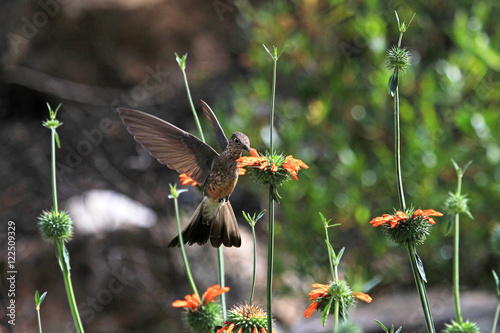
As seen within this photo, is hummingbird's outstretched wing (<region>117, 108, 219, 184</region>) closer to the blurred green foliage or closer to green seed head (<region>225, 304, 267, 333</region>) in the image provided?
green seed head (<region>225, 304, 267, 333</region>)

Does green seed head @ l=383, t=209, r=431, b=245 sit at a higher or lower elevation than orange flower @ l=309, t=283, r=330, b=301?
higher

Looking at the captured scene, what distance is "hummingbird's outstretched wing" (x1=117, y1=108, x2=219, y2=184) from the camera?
42.6 inches

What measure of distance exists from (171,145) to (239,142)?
0.52 feet

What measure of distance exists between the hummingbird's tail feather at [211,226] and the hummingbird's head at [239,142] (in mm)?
131

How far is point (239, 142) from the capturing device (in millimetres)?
1075

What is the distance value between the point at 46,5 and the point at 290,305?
2.75m

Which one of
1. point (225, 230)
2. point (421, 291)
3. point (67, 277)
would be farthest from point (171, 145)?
point (421, 291)

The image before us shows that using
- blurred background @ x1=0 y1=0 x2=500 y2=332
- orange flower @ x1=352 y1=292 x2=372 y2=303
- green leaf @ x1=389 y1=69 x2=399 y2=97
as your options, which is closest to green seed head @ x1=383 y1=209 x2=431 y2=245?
orange flower @ x1=352 y1=292 x2=372 y2=303

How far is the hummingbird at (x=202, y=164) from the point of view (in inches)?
42.9

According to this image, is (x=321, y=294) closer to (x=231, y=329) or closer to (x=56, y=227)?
(x=231, y=329)

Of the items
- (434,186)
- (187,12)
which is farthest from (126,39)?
(434,186)

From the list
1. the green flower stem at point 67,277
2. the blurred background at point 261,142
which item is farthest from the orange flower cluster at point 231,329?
the blurred background at point 261,142

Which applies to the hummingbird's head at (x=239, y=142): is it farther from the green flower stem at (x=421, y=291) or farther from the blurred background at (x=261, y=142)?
the blurred background at (x=261, y=142)

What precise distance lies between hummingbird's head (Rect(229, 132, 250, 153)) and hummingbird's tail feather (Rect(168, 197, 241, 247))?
13cm
